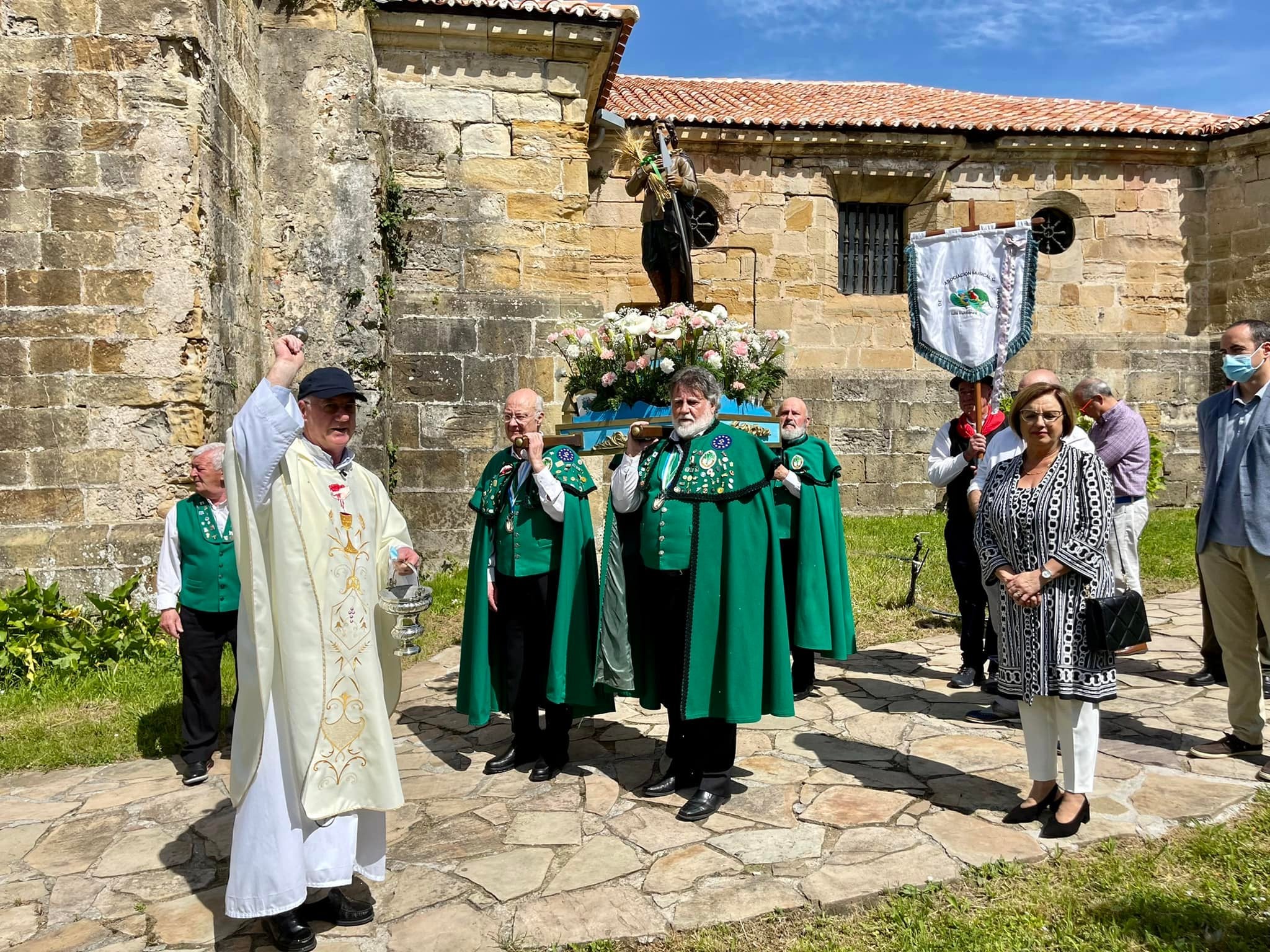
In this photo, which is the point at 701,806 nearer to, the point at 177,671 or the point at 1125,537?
the point at 1125,537

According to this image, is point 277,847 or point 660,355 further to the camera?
point 660,355

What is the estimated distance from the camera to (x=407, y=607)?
3.56m

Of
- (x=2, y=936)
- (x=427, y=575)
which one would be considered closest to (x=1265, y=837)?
(x=2, y=936)

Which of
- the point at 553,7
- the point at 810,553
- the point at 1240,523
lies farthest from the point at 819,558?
the point at 553,7

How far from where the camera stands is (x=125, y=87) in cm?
737

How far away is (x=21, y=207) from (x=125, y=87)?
4.03 feet

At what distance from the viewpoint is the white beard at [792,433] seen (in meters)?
6.39

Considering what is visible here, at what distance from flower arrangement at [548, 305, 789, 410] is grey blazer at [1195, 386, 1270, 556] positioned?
228 centimetres

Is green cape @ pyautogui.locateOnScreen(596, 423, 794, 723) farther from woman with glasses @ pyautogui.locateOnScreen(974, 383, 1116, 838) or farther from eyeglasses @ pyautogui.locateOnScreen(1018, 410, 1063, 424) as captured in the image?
eyeglasses @ pyautogui.locateOnScreen(1018, 410, 1063, 424)

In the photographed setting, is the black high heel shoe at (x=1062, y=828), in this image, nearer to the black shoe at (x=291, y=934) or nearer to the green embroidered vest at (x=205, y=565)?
the black shoe at (x=291, y=934)

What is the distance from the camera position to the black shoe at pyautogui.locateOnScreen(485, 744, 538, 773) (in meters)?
5.01

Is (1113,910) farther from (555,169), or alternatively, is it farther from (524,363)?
(555,169)

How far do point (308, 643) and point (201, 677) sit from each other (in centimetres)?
225

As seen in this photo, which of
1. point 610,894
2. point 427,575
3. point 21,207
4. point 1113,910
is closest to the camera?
point 1113,910
